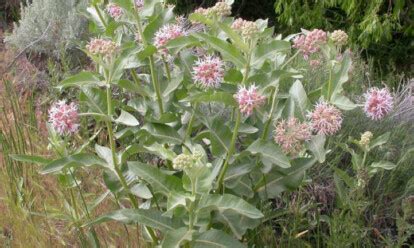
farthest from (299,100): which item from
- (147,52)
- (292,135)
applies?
(147,52)

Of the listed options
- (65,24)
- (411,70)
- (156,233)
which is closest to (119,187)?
(156,233)

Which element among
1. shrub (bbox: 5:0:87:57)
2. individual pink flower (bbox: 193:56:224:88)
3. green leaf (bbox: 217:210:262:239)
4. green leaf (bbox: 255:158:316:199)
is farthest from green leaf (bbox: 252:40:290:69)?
shrub (bbox: 5:0:87:57)

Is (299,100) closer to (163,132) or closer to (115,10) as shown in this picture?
(163,132)

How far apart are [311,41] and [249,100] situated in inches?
13.3

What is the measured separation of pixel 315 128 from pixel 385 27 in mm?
2877

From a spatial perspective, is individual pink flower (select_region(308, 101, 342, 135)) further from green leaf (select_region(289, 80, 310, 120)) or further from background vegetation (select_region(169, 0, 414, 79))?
background vegetation (select_region(169, 0, 414, 79))

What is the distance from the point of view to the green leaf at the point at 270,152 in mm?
1925

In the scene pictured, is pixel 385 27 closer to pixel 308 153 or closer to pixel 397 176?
pixel 397 176

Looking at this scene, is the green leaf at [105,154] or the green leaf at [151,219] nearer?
the green leaf at [151,219]

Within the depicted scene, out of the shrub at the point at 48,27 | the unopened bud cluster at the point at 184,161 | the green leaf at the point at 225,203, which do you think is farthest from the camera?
the shrub at the point at 48,27

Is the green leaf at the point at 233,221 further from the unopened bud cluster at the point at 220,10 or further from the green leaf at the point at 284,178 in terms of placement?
the unopened bud cluster at the point at 220,10

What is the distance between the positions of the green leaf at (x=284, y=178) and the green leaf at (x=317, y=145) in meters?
0.11

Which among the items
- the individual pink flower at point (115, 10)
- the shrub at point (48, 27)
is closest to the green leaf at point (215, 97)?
the individual pink flower at point (115, 10)

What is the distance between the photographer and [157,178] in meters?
2.00
